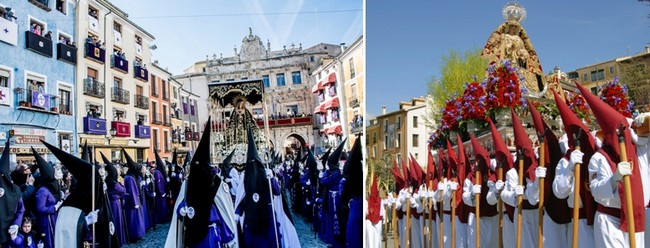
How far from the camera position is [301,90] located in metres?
3.31

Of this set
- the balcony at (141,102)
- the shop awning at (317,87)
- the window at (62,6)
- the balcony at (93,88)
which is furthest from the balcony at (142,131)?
the shop awning at (317,87)

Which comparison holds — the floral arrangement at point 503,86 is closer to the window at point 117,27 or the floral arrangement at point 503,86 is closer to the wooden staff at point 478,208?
the wooden staff at point 478,208

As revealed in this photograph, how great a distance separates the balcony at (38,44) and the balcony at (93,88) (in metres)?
0.22

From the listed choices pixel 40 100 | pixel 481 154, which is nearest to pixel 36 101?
pixel 40 100

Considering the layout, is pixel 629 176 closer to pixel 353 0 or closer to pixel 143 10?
pixel 353 0

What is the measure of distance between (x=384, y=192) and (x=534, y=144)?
52.9 inches

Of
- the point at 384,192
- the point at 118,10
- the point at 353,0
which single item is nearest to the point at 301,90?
the point at 353,0

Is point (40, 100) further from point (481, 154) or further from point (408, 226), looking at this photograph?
point (408, 226)

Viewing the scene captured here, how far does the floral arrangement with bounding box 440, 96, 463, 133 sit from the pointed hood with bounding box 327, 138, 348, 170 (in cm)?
62

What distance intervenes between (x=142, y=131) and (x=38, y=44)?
0.67 meters

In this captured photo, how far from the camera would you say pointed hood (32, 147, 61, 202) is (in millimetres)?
2664

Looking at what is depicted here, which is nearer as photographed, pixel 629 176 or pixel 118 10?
pixel 629 176

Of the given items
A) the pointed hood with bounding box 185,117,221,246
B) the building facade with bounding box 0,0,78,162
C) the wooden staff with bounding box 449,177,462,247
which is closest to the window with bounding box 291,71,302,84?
the pointed hood with bounding box 185,117,221,246

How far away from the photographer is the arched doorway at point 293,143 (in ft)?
11.1
